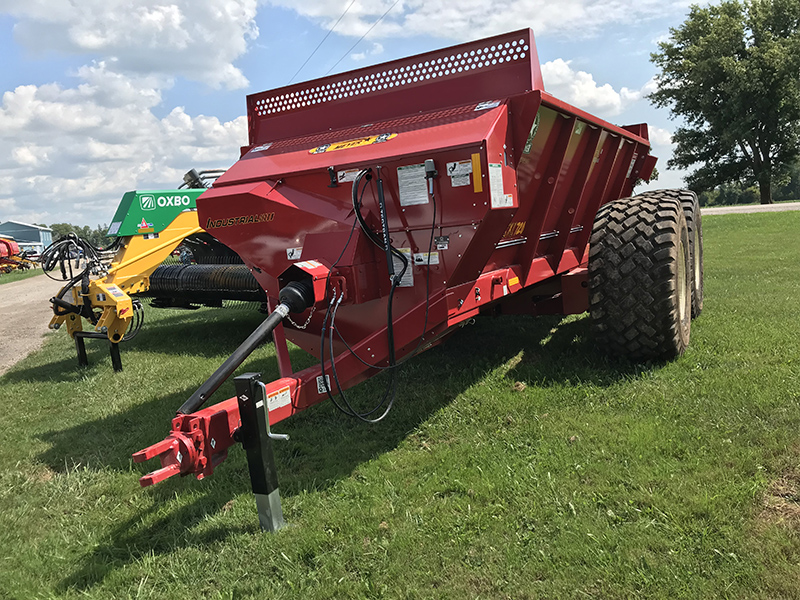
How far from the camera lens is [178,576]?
8.91 ft

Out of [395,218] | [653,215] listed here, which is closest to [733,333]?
[653,215]

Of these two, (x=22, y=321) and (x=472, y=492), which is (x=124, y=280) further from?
(x=22, y=321)

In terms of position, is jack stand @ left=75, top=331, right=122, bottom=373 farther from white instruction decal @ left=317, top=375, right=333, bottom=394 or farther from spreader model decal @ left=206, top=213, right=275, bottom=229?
white instruction decal @ left=317, top=375, right=333, bottom=394

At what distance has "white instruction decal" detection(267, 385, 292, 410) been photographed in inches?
121

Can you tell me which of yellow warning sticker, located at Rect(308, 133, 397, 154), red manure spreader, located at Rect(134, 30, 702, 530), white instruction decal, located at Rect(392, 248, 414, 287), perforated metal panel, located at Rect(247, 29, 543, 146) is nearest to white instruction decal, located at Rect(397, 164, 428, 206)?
red manure spreader, located at Rect(134, 30, 702, 530)

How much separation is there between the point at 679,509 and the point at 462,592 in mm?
1070

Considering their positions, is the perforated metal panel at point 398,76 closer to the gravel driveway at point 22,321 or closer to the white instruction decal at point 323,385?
the white instruction decal at point 323,385

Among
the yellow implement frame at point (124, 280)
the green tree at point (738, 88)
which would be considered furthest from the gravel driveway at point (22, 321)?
the green tree at point (738, 88)

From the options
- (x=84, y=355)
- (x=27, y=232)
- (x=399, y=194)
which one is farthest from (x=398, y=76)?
(x=27, y=232)

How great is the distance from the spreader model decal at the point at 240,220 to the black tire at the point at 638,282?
92.4 inches

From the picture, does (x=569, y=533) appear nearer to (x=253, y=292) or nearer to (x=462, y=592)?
(x=462, y=592)

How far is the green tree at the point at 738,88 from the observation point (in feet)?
99.8

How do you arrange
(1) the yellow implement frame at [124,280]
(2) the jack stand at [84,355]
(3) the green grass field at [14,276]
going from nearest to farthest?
(1) the yellow implement frame at [124,280] < (2) the jack stand at [84,355] < (3) the green grass field at [14,276]

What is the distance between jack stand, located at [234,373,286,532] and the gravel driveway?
5.91 meters
